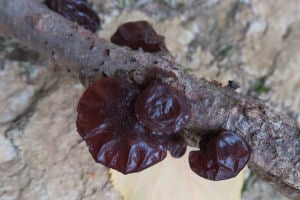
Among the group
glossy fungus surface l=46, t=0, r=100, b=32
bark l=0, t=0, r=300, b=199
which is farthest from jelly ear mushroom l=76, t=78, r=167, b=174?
glossy fungus surface l=46, t=0, r=100, b=32

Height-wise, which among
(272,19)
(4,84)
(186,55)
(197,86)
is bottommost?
(4,84)

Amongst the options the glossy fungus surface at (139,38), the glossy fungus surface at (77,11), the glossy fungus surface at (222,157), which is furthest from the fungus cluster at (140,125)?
the glossy fungus surface at (77,11)

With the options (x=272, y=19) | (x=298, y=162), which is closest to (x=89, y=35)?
(x=298, y=162)

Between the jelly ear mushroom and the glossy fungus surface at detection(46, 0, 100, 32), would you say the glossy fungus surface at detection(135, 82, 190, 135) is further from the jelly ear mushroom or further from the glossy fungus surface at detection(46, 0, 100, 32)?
the glossy fungus surface at detection(46, 0, 100, 32)

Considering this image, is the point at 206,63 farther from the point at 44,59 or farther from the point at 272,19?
the point at 44,59

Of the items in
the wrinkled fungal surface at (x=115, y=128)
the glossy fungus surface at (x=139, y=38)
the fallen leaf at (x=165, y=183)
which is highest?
the glossy fungus surface at (x=139, y=38)

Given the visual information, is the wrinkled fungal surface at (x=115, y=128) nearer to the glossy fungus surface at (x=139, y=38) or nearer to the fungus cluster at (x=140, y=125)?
the fungus cluster at (x=140, y=125)
